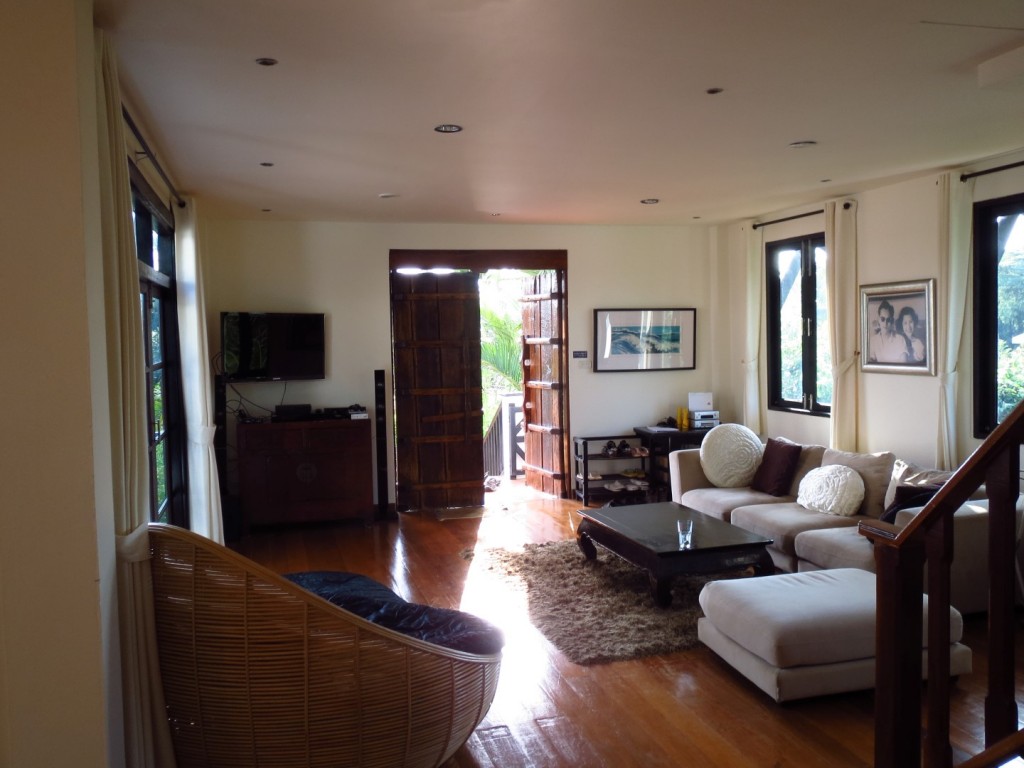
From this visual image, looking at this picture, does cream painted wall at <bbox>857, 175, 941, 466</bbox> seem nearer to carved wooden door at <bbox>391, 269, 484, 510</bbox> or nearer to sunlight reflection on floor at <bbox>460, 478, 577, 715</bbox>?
sunlight reflection on floor at <bbox>460, 478, 577, 715</bbox>

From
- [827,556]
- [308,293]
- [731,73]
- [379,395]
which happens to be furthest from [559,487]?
[731,73]

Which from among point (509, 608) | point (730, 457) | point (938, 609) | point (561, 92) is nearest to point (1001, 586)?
point (938, 609)

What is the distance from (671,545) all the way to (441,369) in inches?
133

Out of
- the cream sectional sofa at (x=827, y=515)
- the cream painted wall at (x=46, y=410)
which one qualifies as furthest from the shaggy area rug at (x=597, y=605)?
the cream painted wall at (x=46, y=410)

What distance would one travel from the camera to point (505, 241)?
23.6ft

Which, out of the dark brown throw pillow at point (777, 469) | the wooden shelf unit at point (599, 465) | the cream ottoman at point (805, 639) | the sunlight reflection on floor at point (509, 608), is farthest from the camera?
the wooden shelf unit at point (599, 465)

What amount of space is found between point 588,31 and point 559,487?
5.29m

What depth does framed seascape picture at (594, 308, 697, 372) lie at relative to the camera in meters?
7.46

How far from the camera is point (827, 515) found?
492cm

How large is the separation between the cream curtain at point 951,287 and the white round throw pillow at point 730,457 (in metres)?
1.28

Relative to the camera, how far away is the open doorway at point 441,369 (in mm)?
7047

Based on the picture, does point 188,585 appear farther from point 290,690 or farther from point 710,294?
point 710,294

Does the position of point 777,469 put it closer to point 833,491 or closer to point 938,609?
point 833,491

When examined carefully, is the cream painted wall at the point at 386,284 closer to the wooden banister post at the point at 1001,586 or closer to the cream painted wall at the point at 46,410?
the cream painted wall at the point at 46,410
